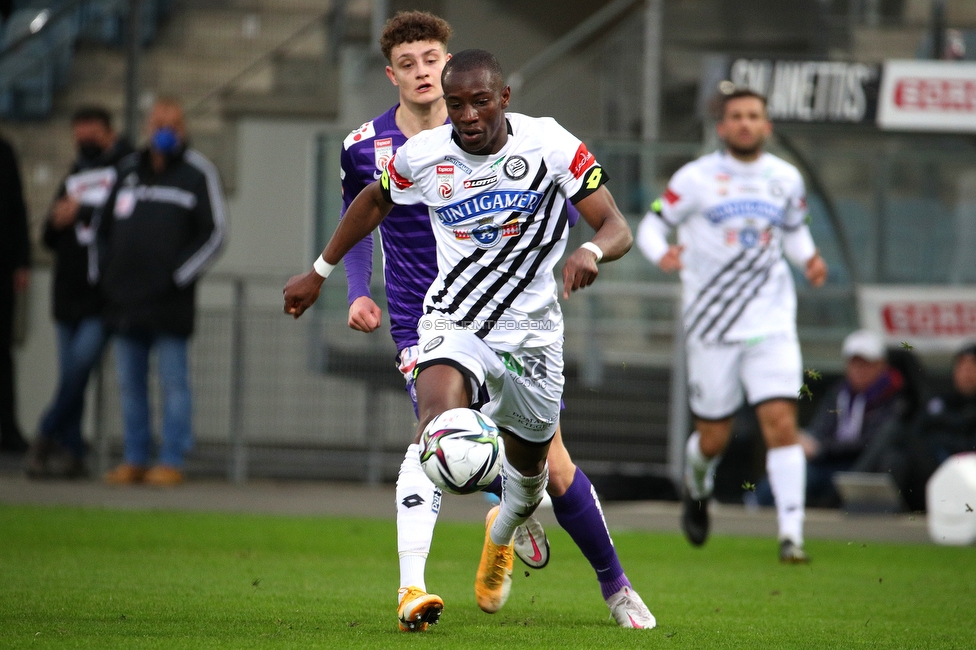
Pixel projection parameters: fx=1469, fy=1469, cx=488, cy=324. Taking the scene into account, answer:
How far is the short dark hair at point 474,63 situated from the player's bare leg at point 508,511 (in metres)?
1.41

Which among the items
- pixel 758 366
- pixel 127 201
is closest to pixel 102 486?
pixel 127 201

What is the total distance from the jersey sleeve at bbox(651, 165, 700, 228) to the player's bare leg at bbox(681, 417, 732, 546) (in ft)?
4.60

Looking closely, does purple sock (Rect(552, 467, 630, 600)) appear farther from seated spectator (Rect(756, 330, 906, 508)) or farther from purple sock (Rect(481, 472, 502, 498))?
seated spectator (Rect(756, 330, 906, 508))

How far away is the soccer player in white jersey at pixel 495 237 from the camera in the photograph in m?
5.43

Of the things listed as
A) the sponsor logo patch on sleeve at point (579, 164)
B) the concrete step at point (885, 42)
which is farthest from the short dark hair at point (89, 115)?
the sponsor logo patch on sleeve at point (579, 164)

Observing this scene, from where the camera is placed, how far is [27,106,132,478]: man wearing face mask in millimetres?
13367

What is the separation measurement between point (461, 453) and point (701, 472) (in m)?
5.15

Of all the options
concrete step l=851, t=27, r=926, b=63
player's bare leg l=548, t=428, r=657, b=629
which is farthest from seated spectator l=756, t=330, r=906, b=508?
player's bare leg l=548, t=428, r=657, b=629

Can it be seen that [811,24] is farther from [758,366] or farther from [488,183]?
[488,183]

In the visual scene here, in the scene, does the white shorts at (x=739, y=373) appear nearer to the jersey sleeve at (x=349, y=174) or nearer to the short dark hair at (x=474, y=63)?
the jersey sleeve at (x=349, y=174)

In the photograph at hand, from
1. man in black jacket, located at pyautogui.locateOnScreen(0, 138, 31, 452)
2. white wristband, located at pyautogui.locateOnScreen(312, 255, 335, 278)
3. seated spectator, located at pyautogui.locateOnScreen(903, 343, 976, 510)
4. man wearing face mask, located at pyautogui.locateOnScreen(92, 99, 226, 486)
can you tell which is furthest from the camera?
man in black jacket, located at pyautogui.locateOnScreen(0, 138, 31, 452)

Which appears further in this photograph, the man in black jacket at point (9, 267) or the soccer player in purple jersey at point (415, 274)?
the man in black jacket at point (9, 267)

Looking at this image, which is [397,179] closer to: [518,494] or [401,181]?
[401,181]

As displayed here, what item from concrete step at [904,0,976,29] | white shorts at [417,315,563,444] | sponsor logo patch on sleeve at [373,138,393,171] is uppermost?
concrete step at [904,0,976,29]
